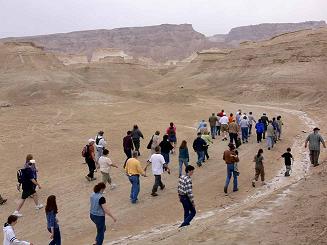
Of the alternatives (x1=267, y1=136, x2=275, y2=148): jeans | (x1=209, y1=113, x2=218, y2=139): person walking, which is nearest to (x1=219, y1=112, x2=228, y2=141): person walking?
(x1=209, y1=113, x2=218, y2=139): person walking

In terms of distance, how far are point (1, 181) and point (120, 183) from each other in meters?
4.84

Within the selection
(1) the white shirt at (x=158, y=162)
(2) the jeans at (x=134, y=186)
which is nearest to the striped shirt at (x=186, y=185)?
(2) the jeans at (x=134, y=186)

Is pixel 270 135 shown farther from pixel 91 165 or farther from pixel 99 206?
pixel 99 206

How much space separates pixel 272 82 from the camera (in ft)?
169

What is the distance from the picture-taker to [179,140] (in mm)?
23297

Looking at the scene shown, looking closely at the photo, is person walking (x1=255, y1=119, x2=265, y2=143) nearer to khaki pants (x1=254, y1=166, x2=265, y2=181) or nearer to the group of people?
the group of people

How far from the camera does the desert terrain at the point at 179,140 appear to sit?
9320 mm

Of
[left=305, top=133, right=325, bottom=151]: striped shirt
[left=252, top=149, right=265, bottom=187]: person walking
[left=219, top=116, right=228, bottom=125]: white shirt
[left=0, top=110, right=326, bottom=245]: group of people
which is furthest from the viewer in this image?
[left=219, top=116, right=228, bottom=125]: white shirt

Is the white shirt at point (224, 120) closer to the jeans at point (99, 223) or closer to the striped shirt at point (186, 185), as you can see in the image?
the striped shirt at point (186, 185)

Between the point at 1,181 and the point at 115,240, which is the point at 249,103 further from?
the point at 115,240

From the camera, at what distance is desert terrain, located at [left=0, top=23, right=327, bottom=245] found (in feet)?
30.6

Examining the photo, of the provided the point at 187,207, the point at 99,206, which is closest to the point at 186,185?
the point at 187,207

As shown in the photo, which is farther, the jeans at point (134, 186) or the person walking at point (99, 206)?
the jeans at point (134, 186)

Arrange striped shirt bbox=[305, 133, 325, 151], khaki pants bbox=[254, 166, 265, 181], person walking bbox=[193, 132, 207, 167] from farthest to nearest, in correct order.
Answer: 1. person walking bbox=[193, 132, 207, 167]
2. striped shirt bbox=[305, 133, 325, 151]
3. khaki pants bbox=[254, 166, 265, 181]
